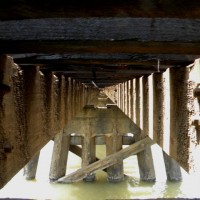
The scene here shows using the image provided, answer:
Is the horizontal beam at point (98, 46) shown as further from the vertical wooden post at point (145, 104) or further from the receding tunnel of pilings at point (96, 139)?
the receding tunnel of pilings at point (96, 139)

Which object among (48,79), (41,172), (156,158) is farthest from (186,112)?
(156,158)

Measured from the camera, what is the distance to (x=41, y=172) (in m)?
13.7

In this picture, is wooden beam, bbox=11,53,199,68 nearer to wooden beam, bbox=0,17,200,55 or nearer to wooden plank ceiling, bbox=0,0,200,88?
wooden plank ceiling, bbox=0,0,200,88

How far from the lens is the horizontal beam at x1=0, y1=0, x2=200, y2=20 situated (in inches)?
41.4

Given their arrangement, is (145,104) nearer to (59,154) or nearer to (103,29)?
(103,29)

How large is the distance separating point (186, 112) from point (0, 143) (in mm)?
1132

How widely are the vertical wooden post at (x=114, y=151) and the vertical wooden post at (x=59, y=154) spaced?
3.99ft

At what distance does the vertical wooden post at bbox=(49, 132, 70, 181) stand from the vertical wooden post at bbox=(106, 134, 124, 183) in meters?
1.22

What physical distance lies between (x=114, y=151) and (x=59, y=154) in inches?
63.8

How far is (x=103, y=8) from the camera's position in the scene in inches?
43.3

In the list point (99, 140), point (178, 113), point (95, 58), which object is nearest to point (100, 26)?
point (95, 58)

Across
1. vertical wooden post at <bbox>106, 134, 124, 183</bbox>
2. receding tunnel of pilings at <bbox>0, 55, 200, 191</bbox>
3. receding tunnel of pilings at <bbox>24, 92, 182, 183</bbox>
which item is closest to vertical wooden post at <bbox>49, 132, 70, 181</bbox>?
receding tunnel of pilings at <bbox>24, 92, 182, 183</bbox>

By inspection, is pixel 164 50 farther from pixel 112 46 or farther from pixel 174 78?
pixel 174 78

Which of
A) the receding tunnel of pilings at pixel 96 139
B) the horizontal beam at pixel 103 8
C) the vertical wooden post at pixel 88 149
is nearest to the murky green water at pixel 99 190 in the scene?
the receding tunnel of pilings at pixel 96 139
